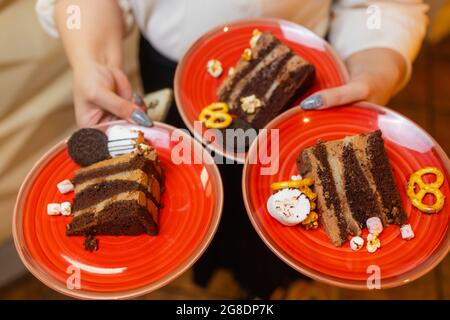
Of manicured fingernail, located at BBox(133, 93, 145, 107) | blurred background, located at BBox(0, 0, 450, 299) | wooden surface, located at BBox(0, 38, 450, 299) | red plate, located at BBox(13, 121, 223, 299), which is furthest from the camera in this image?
wooden surface, located at BBox(0, 38, 450, 299)

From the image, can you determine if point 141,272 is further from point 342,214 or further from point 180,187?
point 342,214

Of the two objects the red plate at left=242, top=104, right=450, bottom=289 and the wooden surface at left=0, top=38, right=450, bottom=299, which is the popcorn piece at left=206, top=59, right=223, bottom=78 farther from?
the wooden surface at left=0, top=38, right=450, bottom=299

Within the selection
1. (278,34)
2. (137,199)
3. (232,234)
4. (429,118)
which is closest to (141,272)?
(137,199)

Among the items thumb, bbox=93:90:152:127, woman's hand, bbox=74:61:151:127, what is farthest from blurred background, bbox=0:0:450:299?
thumb, bbox=93:90:152:127

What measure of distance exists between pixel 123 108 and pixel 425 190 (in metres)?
0.75

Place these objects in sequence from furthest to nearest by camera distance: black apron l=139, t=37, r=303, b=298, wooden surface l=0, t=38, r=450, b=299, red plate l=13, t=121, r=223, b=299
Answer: wooden surface l=0, t=38, r=450, b=299, black apron l=139, t=37, r=303, b=298, red plate l=13, t=121, r=223, b=299

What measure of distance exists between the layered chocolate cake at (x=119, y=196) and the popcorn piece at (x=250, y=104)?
0.92 ft

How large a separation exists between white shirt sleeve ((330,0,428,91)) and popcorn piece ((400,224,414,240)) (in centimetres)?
54

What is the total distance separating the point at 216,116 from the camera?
1.18 metres

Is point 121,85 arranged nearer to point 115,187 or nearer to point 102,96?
point 102,96

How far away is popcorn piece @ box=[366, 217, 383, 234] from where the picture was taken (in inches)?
39.6

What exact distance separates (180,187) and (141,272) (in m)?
0.23

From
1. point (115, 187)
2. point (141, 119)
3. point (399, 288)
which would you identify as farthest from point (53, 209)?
point (399, 288)

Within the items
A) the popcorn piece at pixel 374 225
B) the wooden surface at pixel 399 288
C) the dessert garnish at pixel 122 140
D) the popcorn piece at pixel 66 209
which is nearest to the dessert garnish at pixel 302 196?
the popcorn piece at pixel 374 225
